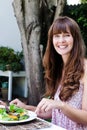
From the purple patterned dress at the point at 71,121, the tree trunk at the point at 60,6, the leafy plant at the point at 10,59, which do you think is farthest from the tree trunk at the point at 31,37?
the purple patterned dress at the point at 71,121

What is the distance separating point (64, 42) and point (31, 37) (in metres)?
2.82

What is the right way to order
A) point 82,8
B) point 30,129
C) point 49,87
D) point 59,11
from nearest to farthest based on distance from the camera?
point 30,129 < point 49,87 < point 59,11 < point 82,8

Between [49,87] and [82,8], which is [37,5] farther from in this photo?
[49,87]

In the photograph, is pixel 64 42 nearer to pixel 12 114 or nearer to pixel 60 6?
pixel 12 114

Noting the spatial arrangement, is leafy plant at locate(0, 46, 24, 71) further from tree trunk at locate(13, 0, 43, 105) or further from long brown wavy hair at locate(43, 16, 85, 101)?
long brown wavy hair at locate(43, 16, 85, 101)

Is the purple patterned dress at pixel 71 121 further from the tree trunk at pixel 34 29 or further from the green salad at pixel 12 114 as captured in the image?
the tree trunk at pixel 34 29

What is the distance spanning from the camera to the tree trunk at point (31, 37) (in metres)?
4.54

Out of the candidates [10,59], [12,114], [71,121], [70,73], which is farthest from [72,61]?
Answer: [10,59]

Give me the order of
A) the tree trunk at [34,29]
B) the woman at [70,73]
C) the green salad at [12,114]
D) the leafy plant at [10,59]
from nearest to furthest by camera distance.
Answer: the green salad at [12,114]
the woman at [70,73]
the tree trunk at [34,29]
the leafy plant at [10,59]

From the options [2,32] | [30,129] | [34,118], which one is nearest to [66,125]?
[34,118]

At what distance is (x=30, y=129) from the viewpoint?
1487 millimetres

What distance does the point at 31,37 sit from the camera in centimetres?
460

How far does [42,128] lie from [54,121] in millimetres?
386

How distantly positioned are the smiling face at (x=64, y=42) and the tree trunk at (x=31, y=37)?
2728 millimetres
